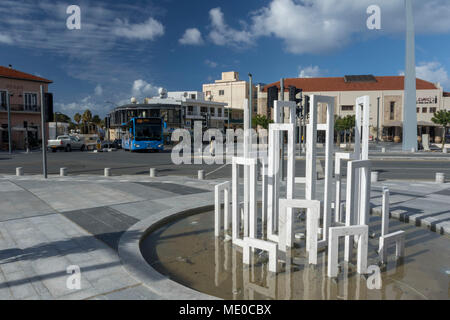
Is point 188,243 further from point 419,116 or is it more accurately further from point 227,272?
point 419,116

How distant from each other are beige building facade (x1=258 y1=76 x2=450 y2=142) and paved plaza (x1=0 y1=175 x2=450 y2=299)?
49.7m

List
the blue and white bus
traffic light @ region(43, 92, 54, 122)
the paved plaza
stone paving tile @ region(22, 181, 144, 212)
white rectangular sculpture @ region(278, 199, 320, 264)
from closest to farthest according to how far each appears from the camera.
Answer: the paved plaza → white rectangular sculpture @ region(278, 199, 320, 264) → stone paving tile @ region(22, 181, 144, 212) → traffic light @ region(43, 92, 54, 122) → the blue and white bus

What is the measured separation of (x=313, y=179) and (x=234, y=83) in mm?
70878

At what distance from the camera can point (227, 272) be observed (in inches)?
195

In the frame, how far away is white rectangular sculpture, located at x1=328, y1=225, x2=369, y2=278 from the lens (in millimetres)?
4621

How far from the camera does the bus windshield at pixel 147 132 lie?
3008 centimetres

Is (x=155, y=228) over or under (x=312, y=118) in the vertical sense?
under

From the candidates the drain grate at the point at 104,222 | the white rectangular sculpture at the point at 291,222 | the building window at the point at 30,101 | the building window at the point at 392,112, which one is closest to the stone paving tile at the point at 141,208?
the drain grate at the point at 104,222

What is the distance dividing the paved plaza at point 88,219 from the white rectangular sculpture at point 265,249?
1.60m

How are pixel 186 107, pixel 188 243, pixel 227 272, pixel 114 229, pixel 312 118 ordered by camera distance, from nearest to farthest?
pixel 227 272, pixel 312 118, pixel 188 243, pixel 114 229, pixel 186 107

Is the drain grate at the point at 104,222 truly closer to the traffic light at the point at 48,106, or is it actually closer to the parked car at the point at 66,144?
the traffic light at the point at 48,106

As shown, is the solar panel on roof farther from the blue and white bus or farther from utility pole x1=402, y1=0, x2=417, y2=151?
the blue and white bus

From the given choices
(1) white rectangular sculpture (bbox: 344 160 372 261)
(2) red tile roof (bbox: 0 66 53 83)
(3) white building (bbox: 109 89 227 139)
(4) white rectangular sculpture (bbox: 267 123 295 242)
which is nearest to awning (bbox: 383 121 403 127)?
(3) white building (bbox: 109 89 227 139)
